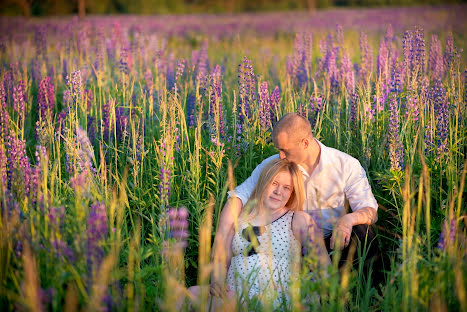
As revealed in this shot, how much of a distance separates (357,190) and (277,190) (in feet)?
1.64

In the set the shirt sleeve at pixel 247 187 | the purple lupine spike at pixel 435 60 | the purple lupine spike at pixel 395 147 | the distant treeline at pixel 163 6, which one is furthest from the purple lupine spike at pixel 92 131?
the distant treeline at pixel 163 6

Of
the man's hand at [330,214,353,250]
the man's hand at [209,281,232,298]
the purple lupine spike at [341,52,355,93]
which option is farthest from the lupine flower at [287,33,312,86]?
the man's hand at [209,281,232,298]

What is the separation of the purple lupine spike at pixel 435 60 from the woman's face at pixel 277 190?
212 cm

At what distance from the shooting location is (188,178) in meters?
3.51

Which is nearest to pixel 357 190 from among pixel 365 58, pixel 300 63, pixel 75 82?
pixel 75 82

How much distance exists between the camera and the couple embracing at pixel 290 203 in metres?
3.01

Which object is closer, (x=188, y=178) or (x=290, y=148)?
(x=290, y=148)

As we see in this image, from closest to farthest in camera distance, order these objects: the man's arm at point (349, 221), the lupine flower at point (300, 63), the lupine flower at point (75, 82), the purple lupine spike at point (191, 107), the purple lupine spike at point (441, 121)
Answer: the man's arm at point (349, 221) < the purple lupine spike at point (441, 121) < the lupine flower at point (75, 82) < the purple lupine spike at point (191, 107) < the lupine flower at point (300, 63)

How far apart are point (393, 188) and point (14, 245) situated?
90.9 inches

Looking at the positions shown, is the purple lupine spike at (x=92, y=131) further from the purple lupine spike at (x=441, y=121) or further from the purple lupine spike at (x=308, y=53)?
the purple lupine spike at (x=441, y=121)

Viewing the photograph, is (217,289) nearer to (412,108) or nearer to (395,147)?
(395,147)

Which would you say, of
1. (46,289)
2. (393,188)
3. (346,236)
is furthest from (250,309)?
(393,188)

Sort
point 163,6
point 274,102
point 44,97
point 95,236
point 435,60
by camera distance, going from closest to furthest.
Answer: point 95,236
point 274,102
point 44,97
point 435,60
point 163,6


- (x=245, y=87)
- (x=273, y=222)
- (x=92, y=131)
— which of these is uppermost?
(x=245, y=87)
